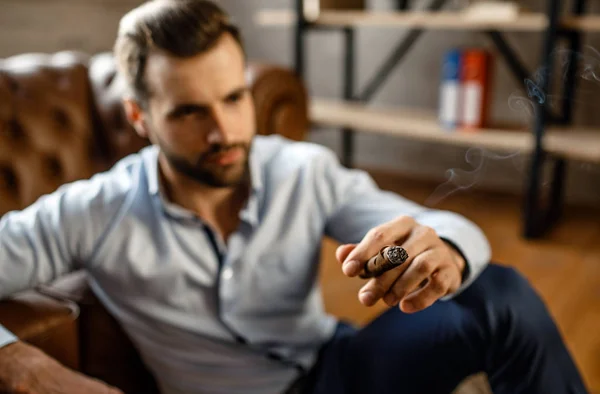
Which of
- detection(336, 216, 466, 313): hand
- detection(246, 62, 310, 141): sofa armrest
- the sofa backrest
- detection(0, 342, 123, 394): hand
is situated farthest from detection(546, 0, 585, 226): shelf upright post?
detection(0, 342, 123, 394): hand

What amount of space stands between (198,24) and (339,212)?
29 centimetres

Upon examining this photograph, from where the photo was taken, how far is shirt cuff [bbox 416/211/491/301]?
58 centimetres

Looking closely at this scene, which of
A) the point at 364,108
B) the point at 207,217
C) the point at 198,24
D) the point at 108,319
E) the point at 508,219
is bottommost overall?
the point at 508,219

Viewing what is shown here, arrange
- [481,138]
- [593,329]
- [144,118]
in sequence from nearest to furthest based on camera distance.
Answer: [144,118], [593,329], [481,138]

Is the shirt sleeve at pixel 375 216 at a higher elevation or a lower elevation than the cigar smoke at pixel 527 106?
higher

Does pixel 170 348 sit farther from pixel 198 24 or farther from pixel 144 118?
pixel 198 24

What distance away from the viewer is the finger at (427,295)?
446mm

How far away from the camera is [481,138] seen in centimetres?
209

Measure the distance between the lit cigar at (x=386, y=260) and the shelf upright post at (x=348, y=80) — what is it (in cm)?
241

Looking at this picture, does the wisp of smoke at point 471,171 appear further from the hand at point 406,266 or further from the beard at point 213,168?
the hand at point 406,266

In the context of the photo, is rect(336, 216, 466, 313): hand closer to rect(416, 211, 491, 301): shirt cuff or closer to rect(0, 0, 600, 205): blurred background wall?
rect(416, 211, 491, 301): shirt cuff

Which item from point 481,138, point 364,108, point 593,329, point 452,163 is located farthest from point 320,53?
point 593,329

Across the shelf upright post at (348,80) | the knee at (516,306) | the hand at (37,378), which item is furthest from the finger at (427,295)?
the shelf upright post at (348,80)

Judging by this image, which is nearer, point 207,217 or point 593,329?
point 207,217
